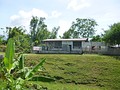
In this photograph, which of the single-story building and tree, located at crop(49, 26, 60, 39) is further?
tree, located at crop(49, 26, 60, 39)

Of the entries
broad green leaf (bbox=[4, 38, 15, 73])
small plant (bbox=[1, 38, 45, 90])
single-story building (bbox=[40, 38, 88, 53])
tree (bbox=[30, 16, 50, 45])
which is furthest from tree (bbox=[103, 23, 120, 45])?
broad green leaf (bbox=[4, 38, 15, 73])

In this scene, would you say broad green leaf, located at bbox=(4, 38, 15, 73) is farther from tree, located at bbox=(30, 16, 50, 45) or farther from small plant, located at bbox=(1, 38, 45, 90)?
tree, located at bbox=(30, 16, 50, 45)

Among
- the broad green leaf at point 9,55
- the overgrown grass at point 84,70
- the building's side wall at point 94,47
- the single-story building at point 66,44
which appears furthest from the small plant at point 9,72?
the single-story building at point 66,44

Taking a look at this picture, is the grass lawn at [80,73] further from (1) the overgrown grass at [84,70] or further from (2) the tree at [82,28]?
(2) the tree at [82,28]

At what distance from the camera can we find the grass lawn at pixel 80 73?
2294cm

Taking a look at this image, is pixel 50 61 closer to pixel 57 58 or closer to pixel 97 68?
pixel 57 58

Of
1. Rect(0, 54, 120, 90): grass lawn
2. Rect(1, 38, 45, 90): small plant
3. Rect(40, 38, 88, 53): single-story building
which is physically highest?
Rect(40, 38, 88, 53): single-story building

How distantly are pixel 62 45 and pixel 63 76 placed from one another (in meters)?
22.5

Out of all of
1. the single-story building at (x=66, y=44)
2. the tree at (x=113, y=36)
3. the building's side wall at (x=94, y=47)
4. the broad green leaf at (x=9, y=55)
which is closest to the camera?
the broad green leaf at (x=9, y=55)

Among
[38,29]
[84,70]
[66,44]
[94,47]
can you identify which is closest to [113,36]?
[94,47]

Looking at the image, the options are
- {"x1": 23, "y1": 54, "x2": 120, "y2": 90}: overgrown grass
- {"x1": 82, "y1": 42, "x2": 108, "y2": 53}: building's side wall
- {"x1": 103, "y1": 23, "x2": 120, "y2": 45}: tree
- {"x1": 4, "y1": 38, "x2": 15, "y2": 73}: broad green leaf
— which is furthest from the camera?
{"x1": 82, "y1": 42, "x2": 108, "y2": 53}: building's side wall

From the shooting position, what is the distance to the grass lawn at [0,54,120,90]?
2294cm

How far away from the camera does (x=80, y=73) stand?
26312mm

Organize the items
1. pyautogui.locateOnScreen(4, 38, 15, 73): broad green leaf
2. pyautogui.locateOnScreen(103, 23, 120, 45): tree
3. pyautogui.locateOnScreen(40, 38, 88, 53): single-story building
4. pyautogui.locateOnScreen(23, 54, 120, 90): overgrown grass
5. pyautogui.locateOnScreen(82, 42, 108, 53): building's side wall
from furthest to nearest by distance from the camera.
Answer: pyautogui.locateOnScreen(40, 38, 88, 53): single-story building < pyautogui.locateOnScreen(82, 42, 108, 53): building's side wall < pyautogui.locateOnScreen(103, 23, 120, 45): tree < pyautogui.locateOnScreen(23, 54, 120, 90): overgrown grass < pyautogui.locateOnScreen(4, 38, 15, 73): broad green leaf
